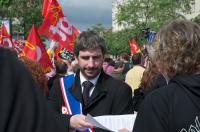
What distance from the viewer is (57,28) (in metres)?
10.9

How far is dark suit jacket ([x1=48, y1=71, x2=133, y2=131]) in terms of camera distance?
3.75m

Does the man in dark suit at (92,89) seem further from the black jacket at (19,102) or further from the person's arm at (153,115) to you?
the black jacket at (19,102)

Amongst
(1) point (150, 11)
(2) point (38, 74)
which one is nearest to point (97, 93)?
(2) point (38, 74)

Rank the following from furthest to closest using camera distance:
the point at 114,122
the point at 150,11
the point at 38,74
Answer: the point at 150,11 → the point at 38,74 → the point at 114,122

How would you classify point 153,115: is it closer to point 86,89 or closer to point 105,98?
point 105,98

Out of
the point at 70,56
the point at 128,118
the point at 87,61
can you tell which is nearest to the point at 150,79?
the point at 87,61

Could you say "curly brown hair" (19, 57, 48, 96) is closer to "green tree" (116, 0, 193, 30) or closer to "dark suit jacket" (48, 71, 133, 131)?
"dark suit jacket" (48, 71, 133, 131)

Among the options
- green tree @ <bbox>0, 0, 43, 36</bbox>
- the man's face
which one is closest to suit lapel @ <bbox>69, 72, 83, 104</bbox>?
the man's face

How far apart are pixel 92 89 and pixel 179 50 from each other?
4.44ft

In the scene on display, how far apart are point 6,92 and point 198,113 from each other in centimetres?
130

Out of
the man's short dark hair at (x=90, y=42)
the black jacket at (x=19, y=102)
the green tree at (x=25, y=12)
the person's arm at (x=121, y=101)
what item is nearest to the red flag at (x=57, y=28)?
the man's short dark hair at (x=90, y=42)

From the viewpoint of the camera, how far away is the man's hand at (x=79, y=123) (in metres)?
3.29

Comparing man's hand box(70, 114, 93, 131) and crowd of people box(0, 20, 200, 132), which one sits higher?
crowd of people box(0, 20, 200, 132)

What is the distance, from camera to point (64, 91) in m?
3.85
